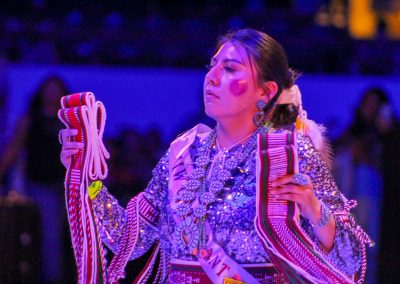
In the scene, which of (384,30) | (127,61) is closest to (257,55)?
(127,61)

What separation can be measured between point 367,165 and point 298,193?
3.28m

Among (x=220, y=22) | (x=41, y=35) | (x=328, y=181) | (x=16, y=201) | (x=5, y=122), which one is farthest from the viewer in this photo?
(x=220, y=22)

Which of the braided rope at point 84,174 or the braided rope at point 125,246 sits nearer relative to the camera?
the braided rope at point 84,174

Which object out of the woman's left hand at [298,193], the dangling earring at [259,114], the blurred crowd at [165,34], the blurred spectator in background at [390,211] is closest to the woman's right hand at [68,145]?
the dangling earring at [259,114]

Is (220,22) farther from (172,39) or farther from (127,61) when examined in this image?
(127,61)

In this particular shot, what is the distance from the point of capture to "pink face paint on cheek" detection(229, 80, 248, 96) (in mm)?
2713

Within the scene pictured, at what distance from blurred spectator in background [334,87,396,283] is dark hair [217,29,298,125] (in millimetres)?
2692

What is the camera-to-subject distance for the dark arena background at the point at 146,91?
5.42m

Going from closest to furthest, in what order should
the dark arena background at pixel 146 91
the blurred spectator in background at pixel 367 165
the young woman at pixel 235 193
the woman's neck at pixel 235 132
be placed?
1. the young woman at pixel 235 193
2. the woman's neck at pixel 235 132
3. the dark arena background at pixel 146 91
4. the blurred spectator in background at pixel 367 165

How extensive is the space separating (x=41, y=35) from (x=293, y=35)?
2268 mm

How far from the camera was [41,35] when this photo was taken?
736cm

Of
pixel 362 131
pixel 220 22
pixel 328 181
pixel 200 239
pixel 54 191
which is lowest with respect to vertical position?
pixel 200 239

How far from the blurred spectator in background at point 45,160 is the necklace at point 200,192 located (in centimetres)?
271

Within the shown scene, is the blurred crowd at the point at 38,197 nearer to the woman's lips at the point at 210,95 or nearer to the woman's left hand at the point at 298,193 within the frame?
the woman's lips at the point at 210,95
